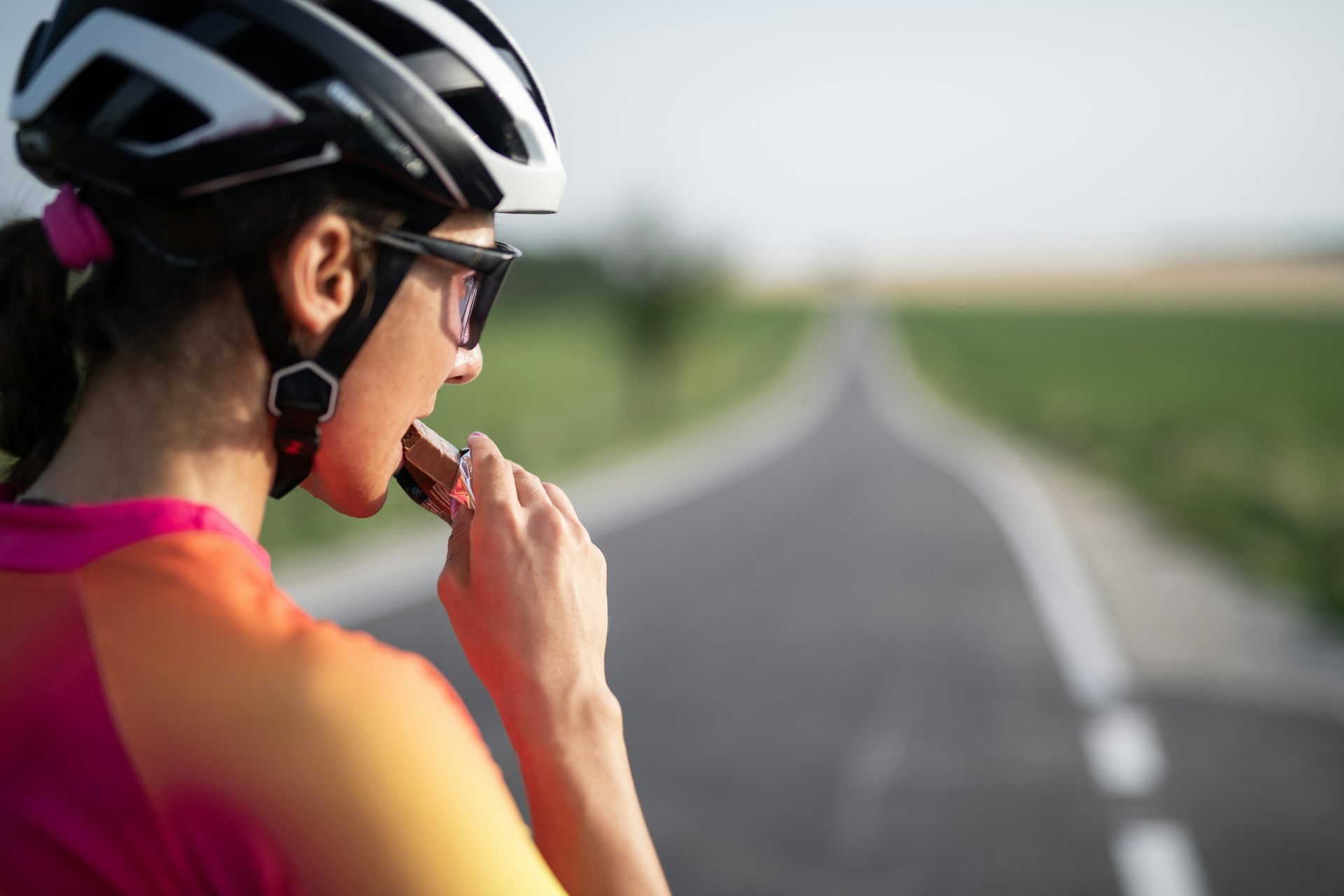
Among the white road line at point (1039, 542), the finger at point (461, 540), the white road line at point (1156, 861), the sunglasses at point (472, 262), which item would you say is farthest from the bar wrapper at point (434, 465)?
the white road line at point (1039, 542)

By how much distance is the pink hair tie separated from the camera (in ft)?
3.46

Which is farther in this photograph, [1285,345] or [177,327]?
[1285,345]

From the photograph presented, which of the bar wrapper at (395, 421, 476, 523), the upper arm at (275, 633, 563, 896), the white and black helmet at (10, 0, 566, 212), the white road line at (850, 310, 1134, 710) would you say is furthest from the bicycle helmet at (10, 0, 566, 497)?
the white road line at (850, 310, 1134, 710)

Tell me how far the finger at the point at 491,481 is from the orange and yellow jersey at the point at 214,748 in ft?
0.99

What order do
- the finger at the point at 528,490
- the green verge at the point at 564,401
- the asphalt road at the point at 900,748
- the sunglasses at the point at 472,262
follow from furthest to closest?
the green verge at the point at 564,401
the asphalt road at the point at 900,748
the finger at the point at 528,490
the sunglasses at the point at 472,262

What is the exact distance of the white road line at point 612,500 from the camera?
331 inches

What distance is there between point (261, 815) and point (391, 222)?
2.04 ft

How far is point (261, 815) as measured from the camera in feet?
2.65

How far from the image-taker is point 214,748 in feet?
2.69

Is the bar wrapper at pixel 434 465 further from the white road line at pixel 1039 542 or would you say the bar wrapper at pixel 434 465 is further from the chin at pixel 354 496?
the white road line at pixel 1039 542

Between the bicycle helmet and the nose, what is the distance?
179mm

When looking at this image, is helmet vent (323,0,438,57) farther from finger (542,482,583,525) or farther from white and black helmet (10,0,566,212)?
finger (542,482,583,525)

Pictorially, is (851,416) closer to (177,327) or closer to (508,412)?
(508,412)

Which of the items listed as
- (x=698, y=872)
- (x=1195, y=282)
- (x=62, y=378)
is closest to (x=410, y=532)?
(x=698, y=872)
